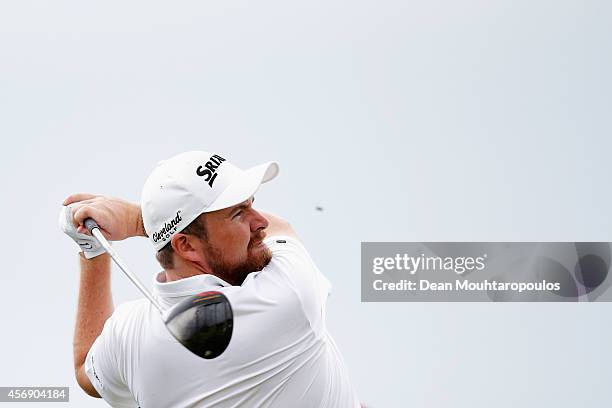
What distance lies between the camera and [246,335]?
6.53 ft

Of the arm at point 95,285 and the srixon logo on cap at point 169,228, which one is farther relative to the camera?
the arm at point 95,285

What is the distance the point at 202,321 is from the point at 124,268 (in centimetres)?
25

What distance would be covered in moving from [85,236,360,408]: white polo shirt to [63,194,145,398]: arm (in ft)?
0.35

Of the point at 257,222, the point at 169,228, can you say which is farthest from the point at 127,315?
the point at 257,222

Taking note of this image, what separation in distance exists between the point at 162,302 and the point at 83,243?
246 mm

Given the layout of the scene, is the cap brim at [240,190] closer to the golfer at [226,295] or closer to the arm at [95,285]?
the golfer at [226,295]

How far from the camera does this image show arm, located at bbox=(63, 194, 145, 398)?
2.14 m

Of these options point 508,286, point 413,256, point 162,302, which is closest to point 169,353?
point 162,302

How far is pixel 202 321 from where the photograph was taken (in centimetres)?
179

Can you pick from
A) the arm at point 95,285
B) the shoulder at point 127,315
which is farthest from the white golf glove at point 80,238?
the shoulder at point 127,315

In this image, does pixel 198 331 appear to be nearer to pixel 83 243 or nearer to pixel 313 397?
pixel 313 397

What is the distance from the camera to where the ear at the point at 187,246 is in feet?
6.63

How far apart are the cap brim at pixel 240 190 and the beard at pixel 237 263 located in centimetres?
10

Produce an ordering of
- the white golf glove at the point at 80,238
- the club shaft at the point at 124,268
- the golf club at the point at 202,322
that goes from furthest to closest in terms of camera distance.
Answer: the white golf glove at the point at 80,238 → the club shaft at the point at 124,268 → the golf club at the point at 202,322
